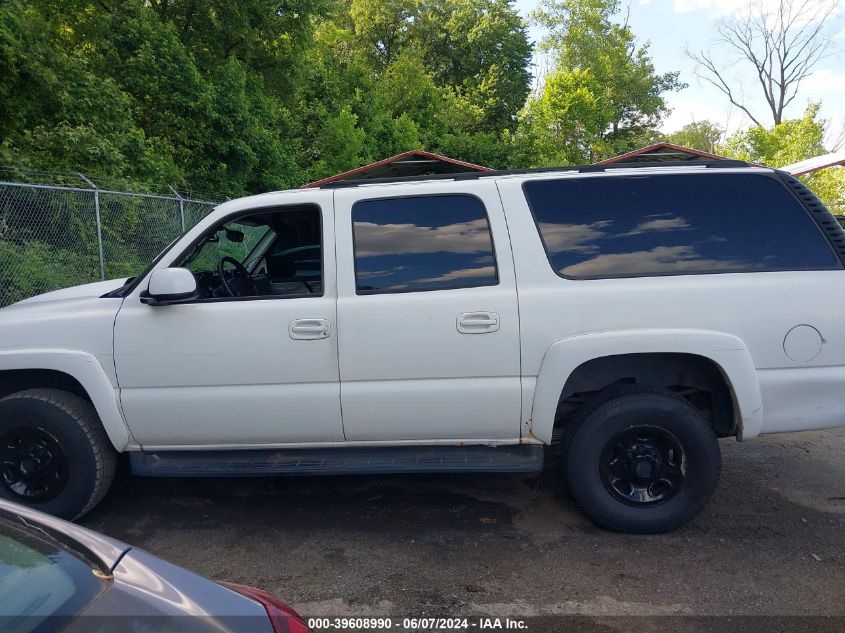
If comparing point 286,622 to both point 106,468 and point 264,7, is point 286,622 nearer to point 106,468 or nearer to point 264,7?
point 106,468

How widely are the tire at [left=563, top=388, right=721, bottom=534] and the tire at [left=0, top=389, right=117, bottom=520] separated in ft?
8.98

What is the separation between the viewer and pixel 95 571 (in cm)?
160

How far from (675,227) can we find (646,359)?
767 millimetres

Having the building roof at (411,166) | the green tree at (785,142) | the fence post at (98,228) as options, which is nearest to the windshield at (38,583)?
the fence post at (98,228)

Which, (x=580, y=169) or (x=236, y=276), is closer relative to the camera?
(x=580, y=169)

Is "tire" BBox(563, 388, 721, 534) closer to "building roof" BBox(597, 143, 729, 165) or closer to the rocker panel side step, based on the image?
the rocker panel side step

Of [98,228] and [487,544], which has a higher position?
[98,228]

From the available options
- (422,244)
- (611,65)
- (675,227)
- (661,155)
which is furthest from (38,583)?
(611,65)

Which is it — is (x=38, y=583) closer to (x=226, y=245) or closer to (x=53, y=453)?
(x=53, y=453)

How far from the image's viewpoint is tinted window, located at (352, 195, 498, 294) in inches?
152

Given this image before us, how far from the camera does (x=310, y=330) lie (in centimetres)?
380

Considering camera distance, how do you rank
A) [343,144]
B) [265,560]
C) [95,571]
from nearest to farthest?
[95,571]
[265,560]
[343,144]

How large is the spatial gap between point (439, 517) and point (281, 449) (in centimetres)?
106

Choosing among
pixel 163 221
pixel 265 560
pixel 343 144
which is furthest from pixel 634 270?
pixel 343 144
